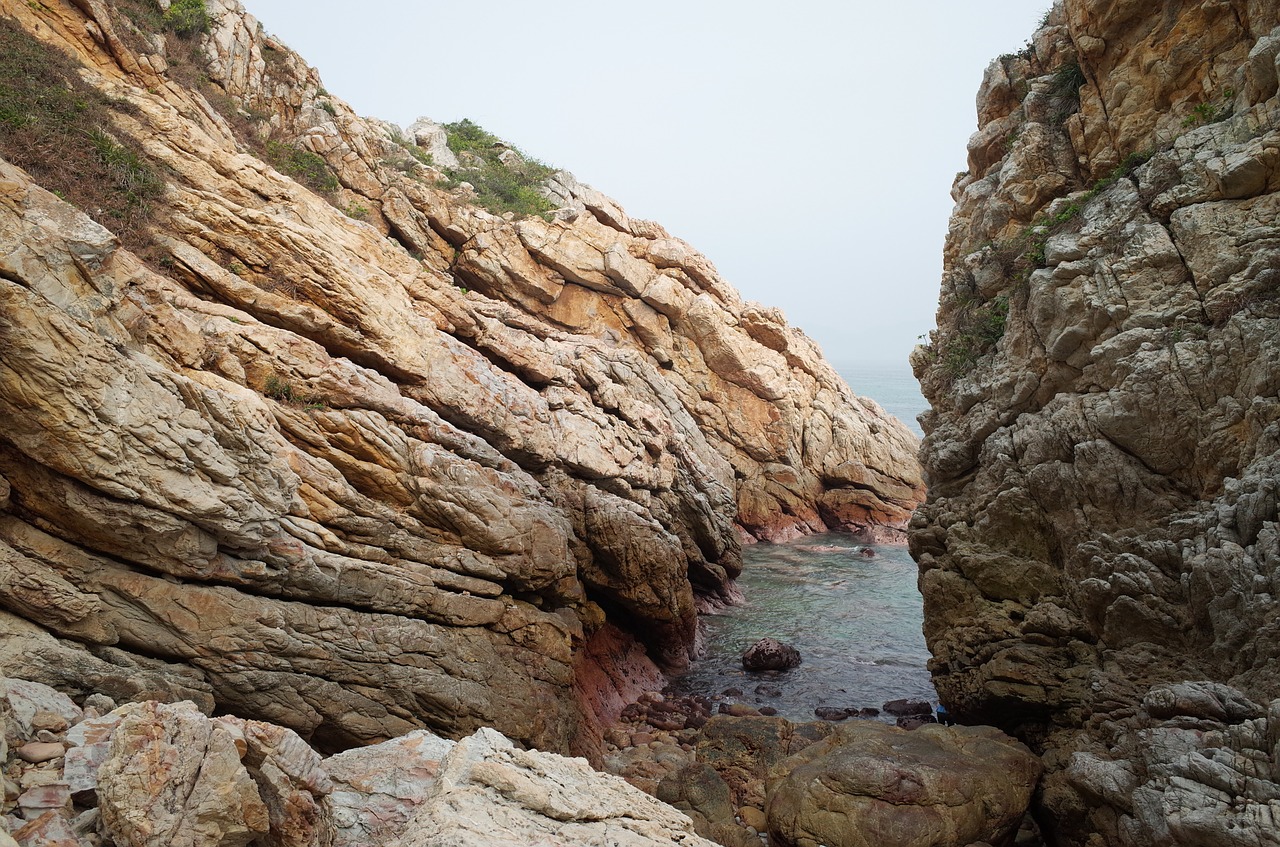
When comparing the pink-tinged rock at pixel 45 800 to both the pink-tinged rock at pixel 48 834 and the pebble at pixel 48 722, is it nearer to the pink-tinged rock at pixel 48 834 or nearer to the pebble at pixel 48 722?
the pink-tinged rock at pixel 48 834

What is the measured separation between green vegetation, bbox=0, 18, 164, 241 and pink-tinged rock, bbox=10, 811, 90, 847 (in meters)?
14.6

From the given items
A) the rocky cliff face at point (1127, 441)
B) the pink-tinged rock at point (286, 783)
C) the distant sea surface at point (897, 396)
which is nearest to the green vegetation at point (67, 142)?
the pink-tinged rock at point (286, 783)

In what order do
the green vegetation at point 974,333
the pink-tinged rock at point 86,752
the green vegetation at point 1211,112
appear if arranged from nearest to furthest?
the pink-tinged rock at point 86,752 < the green vegetation at point 1211,112 < the green vegetation at point 974,333

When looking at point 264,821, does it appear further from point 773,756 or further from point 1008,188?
point 1008,188

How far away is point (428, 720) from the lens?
1287cm

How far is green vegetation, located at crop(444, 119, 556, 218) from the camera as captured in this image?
36562 millimetres

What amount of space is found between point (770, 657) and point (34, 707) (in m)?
18.6

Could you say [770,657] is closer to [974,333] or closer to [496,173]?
[974,333]

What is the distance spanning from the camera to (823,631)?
82.0 feet

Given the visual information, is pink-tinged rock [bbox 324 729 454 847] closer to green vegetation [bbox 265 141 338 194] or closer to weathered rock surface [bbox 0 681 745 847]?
weathered rock surface [bbox 0 681 745 847]

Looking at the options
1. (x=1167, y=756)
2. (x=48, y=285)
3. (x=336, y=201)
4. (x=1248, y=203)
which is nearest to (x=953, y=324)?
(x=1248, y=203)

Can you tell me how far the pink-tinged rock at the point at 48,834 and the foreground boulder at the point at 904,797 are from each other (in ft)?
32.1

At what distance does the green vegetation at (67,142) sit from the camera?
14.8m

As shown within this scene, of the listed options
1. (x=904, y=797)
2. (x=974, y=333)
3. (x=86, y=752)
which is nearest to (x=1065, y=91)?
(x=974, y=333)
